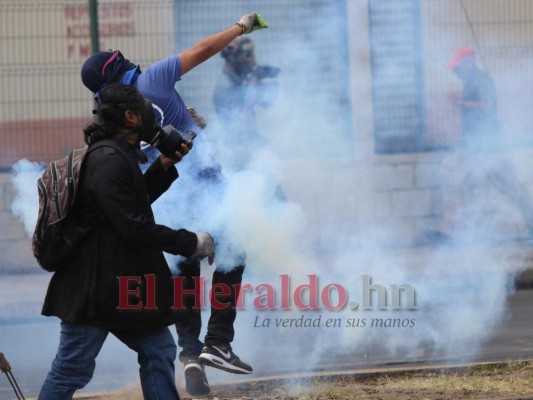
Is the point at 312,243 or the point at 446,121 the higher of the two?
the point at 446,121

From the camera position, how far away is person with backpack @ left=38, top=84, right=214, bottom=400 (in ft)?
13.8

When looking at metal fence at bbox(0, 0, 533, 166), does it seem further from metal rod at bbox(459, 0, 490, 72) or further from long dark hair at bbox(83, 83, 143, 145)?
long dark hair at bbox(83, 83, 143, 145)

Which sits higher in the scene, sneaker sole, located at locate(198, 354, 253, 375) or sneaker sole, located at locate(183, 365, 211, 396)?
sneaker sole, located at locate(198, 354, 253, 375)

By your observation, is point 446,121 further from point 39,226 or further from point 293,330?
point 39,226

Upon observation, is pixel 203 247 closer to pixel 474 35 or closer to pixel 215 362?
pixel 215 362

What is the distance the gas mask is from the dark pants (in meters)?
1.08

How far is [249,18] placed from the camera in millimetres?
5594

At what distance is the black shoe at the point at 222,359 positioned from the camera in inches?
218

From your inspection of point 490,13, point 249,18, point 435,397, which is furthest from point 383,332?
point 490,13

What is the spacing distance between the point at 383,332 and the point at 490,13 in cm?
335

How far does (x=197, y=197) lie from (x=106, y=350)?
82.5 inches

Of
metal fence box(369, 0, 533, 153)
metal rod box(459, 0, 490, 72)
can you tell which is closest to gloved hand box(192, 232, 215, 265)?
metal fence box(369, 0, 533, 153)

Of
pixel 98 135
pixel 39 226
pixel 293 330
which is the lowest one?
pixel 293 330

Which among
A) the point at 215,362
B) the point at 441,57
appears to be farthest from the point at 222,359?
the point at 441,57
